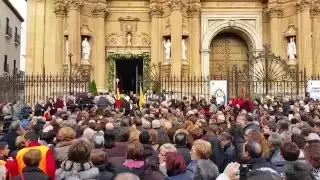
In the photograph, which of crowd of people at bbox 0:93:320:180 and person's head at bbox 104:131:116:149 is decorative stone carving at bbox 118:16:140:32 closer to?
crowd of people at bbox 0:93:320:180

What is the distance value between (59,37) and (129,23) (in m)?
4.39

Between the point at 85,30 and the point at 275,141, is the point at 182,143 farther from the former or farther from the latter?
the point at 85,30

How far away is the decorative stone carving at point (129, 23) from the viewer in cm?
2666

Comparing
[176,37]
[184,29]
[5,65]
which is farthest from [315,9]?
[5,65]

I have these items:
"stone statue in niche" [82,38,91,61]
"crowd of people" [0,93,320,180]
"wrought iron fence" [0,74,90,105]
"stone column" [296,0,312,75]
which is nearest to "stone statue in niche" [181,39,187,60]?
"stone statue in niche" [82,38,91,61]

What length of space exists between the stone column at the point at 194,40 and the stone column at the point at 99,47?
207 inches

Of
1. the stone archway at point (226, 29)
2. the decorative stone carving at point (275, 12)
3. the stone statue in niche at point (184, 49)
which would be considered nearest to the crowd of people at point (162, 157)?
the stone statue in niche at point (184, 49)

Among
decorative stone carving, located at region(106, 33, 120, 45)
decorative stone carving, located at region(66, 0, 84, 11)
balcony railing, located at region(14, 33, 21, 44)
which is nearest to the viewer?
decorative stone carving, located at region(66, 0, 84, 11)

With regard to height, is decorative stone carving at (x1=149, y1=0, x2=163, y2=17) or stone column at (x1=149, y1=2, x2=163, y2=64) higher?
decorative stone carving at (x1=149, y1=0, x2=163, y2=17)

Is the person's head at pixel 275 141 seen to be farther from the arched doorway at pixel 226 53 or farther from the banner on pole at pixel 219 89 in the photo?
the arched doorway at pixel 226 53

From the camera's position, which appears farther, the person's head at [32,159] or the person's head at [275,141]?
the person's head at [275,141]

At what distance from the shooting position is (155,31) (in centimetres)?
2620

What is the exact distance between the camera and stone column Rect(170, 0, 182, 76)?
2491 cm

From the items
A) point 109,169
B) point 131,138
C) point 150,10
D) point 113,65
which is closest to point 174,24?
point 150,10
